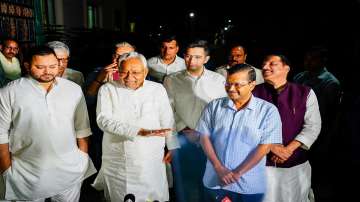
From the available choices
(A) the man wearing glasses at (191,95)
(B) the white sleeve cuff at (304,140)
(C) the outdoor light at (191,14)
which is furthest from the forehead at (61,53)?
(C) the outdoor light at (191,14)

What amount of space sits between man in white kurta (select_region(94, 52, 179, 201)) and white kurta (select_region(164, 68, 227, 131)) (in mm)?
546

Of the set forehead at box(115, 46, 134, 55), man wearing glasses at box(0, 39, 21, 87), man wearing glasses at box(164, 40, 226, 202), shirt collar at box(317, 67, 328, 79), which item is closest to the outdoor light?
man wearing glasses at box(0, 39, 21, 87)

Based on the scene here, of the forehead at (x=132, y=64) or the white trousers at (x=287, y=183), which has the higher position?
the forehead at (x=132, y=64)

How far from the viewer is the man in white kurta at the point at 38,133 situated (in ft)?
9.34

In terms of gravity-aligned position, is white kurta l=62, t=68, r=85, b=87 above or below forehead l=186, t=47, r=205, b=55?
below

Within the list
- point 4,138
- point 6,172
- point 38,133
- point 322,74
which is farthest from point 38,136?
point 322,74

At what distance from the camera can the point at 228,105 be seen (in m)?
2.96

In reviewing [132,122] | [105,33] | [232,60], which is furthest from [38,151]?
[105,33]

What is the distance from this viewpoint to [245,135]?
2.85 metres

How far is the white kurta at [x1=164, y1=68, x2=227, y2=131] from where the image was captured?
4074mm

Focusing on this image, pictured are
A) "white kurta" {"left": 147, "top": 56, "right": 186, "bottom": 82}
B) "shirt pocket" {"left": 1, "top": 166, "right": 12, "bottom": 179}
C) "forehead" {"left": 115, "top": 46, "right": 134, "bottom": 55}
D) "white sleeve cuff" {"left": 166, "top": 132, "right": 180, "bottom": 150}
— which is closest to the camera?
"shirt pocket" {"left": 1, "top": 166, "right": 12, "bottom": 179}

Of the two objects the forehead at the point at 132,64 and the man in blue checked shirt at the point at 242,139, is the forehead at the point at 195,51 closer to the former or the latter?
the forehead at the point at 132,64

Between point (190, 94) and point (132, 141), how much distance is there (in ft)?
3.46

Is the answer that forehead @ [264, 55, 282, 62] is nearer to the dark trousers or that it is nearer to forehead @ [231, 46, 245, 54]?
the dark trousers
